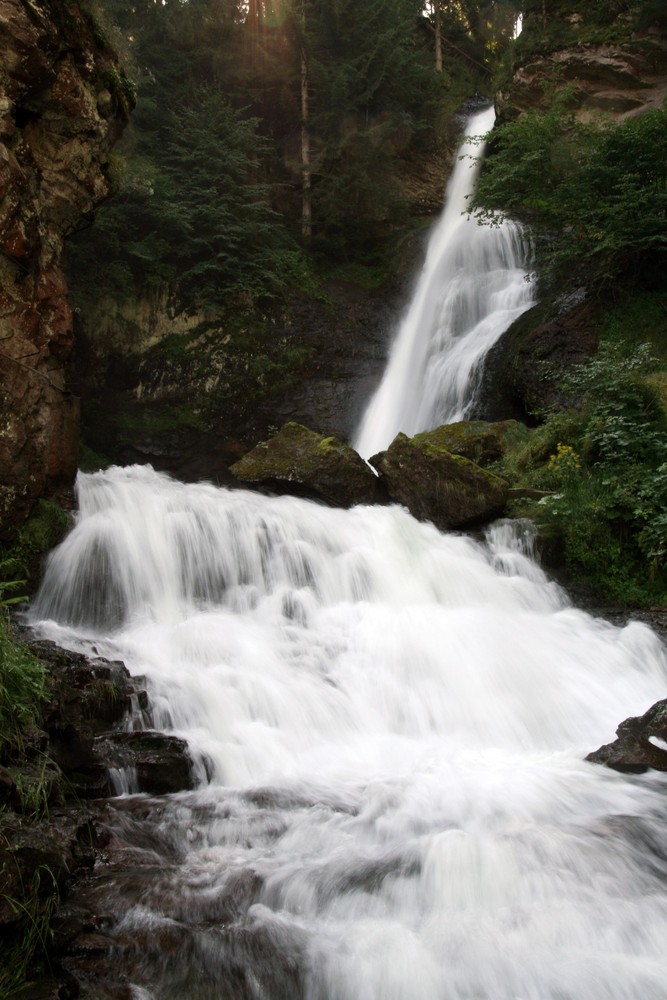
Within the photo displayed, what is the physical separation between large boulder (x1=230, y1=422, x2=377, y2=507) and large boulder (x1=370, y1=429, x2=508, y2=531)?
483 mm

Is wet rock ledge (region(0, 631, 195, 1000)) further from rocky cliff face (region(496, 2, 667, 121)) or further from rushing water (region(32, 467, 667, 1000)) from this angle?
rocky cliff face (region(496, 2, 667, 121))

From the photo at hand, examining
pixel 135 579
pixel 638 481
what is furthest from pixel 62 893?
pixel 638 481

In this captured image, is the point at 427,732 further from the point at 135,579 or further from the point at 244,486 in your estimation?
the point at 244,486

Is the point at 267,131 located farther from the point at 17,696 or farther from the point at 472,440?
the point at 17,696

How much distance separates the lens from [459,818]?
188 inches

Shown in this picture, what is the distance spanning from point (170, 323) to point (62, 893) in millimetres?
14869

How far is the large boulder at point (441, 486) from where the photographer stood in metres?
10.2

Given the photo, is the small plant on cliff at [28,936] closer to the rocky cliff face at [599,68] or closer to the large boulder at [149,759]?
the large boulder at [149,759]

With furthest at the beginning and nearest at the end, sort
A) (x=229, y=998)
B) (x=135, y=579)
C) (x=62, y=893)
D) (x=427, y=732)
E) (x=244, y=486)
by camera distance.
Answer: (x=244, y=486) → (x=135, y=579) → (x=427, y=732) → (x=62, y=893) → (x=229, y=998)

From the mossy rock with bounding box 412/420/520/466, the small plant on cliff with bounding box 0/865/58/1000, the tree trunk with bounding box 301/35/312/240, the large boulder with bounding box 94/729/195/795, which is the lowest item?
the small plant on cliff with bounding box 0/865/58/1000

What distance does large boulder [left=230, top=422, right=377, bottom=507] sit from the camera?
10922mm

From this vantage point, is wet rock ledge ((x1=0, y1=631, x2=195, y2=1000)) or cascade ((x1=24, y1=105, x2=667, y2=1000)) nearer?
wet rock ledge ((x1=0, y1=631, x2=195, y2=1000))

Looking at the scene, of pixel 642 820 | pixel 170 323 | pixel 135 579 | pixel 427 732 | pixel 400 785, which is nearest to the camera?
pixel 642 820

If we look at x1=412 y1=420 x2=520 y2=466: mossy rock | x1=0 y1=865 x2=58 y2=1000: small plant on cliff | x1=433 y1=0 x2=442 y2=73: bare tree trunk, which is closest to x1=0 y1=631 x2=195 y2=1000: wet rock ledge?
x1=0 y1=865 x2=58 y2=1000: small plant on cliff
